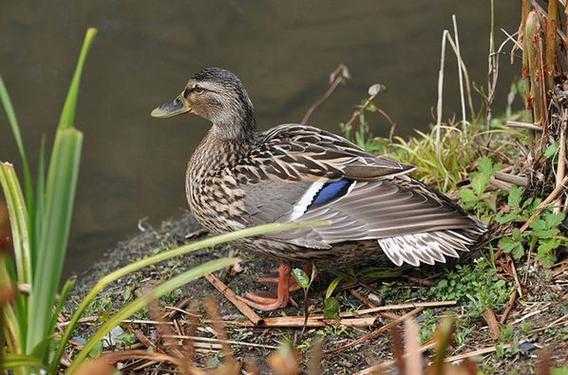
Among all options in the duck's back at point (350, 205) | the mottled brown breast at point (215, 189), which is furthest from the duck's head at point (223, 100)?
the duck's back at point (350, 205)

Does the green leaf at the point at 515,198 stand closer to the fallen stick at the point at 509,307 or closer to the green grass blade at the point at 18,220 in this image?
the fallen stick at the point at 509,307

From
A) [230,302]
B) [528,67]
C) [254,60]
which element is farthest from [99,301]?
[254,60]

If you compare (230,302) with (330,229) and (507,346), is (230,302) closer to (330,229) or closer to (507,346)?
(330,229)

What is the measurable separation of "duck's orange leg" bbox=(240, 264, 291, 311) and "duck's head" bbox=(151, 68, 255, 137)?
732 millimetres

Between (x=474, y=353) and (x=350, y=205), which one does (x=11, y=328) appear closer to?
(x=350, y=205)

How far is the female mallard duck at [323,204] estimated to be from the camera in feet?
13.3

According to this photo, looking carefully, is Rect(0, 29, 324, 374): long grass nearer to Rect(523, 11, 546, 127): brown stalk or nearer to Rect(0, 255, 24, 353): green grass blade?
Rect(0, 255, 24, 353): green grass blade

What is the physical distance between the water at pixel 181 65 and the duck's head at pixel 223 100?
6.75 ft

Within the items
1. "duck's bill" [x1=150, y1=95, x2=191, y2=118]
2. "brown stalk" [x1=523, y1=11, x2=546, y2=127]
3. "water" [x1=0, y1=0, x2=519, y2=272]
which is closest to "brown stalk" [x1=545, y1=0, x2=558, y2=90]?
"brown stalk" [x1=523, y1=11, x2=546, y2=127]

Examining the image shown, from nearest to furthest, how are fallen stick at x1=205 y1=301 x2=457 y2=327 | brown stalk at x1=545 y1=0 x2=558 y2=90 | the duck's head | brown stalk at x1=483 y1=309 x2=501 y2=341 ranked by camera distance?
brown stalk at x1=483 y1=309 x2=501 y2=341, brown stalk at x1=545 y1=0 x2=558 y2=90, fallen stick at x1=205 y1=301 x2=457 y2=327, the duck's head

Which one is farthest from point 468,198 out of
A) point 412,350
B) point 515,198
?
point 412,350

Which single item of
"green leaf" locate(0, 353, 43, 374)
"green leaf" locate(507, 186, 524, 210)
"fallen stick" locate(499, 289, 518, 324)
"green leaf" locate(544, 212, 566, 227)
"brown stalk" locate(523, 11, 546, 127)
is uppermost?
"brown stalk" locate(523, 11, 546, 127)

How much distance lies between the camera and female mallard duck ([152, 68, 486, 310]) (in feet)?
13.3

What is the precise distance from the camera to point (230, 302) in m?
4.41
